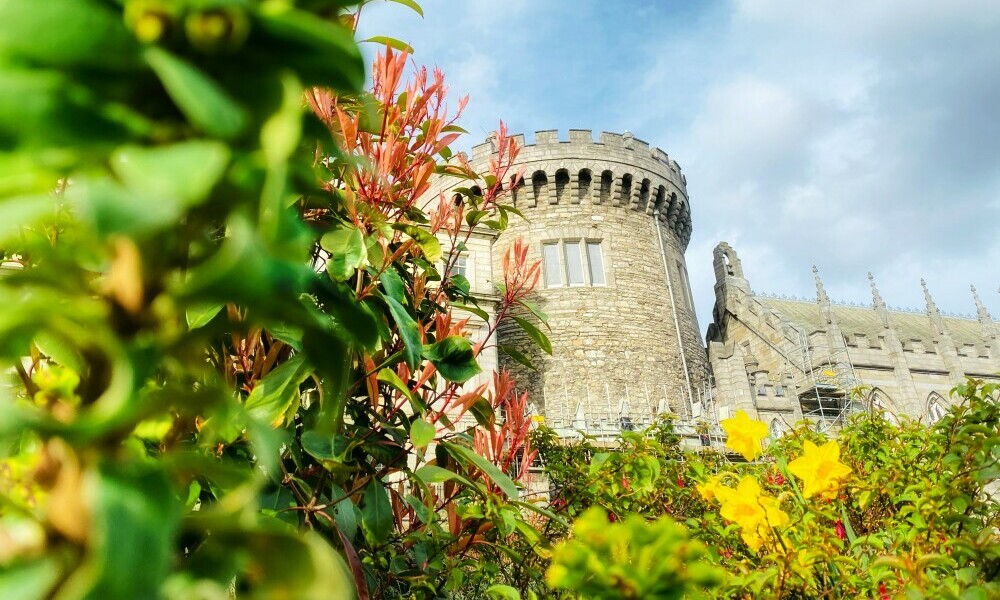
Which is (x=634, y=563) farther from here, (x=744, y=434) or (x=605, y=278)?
(x=605, y=278)

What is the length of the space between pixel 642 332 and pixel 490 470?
1782 centimetres

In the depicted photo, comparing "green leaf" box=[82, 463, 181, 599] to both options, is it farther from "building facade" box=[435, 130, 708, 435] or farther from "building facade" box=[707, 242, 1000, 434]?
"building facade" box=[707, 242, 1000, 434]

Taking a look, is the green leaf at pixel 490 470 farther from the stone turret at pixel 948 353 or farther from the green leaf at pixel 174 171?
the stone turret at pixel 948 353

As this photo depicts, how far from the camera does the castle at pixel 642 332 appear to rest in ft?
56.9

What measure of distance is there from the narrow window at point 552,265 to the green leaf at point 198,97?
60.8 ft

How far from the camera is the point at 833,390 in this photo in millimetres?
21375

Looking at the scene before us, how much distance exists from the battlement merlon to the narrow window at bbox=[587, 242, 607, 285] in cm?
314

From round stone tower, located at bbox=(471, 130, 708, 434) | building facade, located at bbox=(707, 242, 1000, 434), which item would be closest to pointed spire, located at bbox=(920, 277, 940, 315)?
building facade, located at bbox=(707, 242, 1000, 434)

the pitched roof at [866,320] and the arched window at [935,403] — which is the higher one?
the pitched roof at [866,320]

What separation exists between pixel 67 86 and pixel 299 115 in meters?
0.12

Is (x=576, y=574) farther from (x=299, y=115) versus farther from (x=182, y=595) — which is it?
(x=299, y=115)

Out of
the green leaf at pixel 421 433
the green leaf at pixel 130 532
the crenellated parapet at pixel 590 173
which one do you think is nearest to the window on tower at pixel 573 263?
the crenellated parapet at pixel 590 173

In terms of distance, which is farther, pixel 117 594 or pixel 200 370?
pixel 200 370

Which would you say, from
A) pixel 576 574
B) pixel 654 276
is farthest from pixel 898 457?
pixel 654 276
